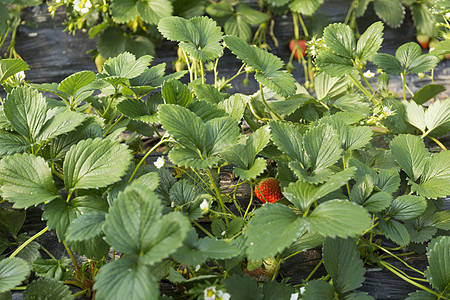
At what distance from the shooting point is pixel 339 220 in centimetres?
63

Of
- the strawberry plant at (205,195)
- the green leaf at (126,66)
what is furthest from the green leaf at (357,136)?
the green leaf at (126,66)

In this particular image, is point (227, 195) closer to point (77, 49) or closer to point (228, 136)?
point (228, 136)

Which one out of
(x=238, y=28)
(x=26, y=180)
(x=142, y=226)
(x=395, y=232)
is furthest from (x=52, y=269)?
(x=238, y=28)

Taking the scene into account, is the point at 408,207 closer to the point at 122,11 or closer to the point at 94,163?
the point at 94,163

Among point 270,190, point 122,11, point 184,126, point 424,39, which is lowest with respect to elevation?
point 424,39

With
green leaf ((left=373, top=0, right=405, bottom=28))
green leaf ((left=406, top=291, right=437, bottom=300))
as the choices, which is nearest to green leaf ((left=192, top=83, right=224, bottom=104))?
green leaf ((left=406, top=291, right=437, bottom=300))

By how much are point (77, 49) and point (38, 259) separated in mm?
1263

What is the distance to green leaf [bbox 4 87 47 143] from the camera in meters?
0.84

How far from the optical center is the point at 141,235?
595 millimetres

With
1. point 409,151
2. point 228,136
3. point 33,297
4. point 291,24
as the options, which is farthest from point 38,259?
point 291,24

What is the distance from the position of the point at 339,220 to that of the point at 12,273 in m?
0.49

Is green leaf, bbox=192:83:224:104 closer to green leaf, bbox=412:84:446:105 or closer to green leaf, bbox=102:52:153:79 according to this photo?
green leaf, bbox=102:52:153:79

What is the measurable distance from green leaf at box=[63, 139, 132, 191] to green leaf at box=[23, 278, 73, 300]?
16cm

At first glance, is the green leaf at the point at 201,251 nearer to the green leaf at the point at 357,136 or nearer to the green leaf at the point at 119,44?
the green leaf at the point at 357,136
